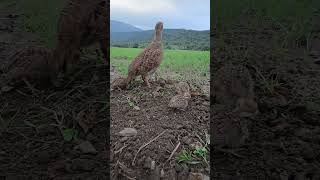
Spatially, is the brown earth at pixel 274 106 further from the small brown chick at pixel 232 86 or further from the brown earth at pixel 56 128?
the brown earth at pixel 56 128

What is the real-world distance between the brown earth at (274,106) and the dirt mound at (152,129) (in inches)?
4.6

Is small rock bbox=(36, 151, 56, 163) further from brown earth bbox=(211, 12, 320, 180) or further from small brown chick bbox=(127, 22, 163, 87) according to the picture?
brown earth bbox=(211, 12, 320, 180)

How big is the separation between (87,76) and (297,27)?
116 cm

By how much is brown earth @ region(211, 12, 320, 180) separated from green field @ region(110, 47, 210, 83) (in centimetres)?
10

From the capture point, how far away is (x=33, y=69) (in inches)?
87.2

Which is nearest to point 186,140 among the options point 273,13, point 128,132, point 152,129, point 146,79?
point 152,129

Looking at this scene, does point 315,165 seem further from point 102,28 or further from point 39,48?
point 39,48

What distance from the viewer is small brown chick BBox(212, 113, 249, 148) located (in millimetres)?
1898

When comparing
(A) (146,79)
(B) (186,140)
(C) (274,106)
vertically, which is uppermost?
(A) (146,79)

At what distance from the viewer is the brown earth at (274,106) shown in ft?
5.90

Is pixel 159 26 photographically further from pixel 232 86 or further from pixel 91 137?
pixel 91 137

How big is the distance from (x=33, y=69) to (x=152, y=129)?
70 centimetres

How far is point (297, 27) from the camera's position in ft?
7.89

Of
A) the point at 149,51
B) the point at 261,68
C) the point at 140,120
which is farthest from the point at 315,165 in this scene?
the point at 149,51
